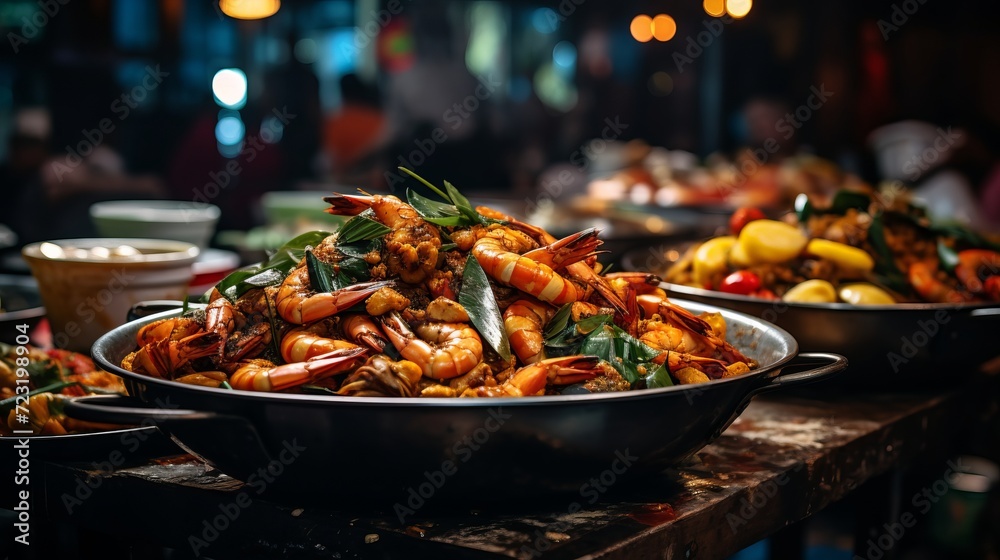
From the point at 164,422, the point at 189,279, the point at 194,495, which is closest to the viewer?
the point at 164,422

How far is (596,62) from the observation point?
38.6 ft

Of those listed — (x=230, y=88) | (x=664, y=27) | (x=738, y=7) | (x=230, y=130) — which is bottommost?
(x=230, y=130)

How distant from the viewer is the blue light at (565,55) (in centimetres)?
1194

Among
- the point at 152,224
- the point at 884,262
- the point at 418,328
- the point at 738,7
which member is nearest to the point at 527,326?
the point at 418,328

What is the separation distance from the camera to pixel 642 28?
11.1 m

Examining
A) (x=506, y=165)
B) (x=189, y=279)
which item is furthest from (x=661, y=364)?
(x=506, y=165)

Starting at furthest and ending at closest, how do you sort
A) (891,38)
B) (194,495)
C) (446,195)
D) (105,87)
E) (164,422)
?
(891,38) → (105,87) → (446,195) → (194,495) → (164,422)

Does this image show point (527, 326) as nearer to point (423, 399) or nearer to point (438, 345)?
point (438, 345)

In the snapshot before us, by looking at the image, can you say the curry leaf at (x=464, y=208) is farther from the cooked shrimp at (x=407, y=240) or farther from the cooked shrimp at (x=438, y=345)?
the cooked shrimp at (x=438, y=345)

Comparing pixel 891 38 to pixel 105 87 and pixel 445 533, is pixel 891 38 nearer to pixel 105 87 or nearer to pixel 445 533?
pixel 105 87

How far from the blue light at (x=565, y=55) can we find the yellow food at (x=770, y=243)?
32.4 feet

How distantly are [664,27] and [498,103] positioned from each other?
2302mm

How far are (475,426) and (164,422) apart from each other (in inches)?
16.6

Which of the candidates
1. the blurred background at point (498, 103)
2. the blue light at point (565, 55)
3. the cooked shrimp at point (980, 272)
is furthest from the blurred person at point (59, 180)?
the blue light at point (565, 55)
